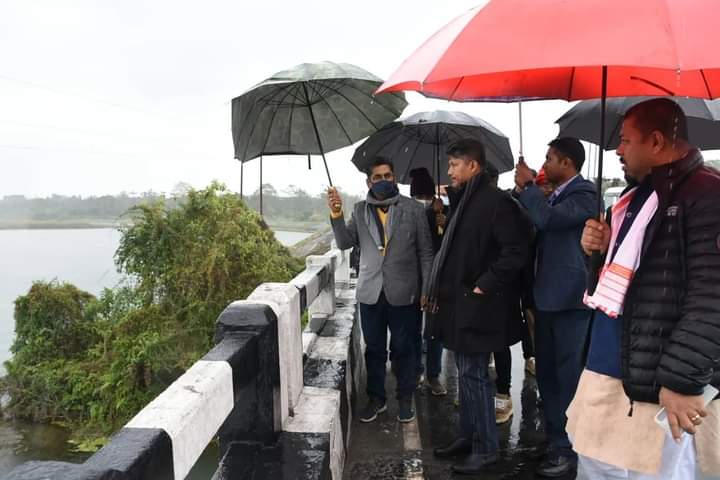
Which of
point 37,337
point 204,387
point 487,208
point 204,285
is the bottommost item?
point 37,337

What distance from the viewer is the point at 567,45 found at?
1.60 meters

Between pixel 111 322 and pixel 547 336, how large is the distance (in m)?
20.7

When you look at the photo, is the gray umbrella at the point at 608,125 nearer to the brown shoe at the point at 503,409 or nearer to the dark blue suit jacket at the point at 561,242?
the dark blue suit jacket at the point at 561,242

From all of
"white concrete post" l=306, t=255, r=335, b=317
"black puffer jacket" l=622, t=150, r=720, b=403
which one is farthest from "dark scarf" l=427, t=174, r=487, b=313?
"white concrete post" l=306, t=255, r=335, b=317

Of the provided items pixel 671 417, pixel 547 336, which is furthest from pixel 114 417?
pixel 671 417

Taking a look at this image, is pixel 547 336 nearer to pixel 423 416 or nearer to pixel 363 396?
pixel 423 416

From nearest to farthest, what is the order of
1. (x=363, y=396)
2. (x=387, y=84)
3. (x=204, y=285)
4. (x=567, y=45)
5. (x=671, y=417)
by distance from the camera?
(x=567, y=45) → (x=671, y=417) → (x=387, y=84) → (x=363, y=396) → (x=204, y=285)

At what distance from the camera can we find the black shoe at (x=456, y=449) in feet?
11.4

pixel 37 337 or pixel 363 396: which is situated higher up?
pixel 363 396

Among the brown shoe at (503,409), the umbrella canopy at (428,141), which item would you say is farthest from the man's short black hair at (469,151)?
the brown shoe at (503,409)

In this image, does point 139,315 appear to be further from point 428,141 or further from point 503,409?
point 503,409

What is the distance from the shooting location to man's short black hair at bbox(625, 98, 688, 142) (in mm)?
1945

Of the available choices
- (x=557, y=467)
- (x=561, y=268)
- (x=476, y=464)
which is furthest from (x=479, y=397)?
(x=561, y=268)

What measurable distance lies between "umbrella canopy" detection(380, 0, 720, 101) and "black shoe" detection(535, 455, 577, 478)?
2.51m
